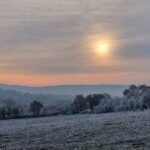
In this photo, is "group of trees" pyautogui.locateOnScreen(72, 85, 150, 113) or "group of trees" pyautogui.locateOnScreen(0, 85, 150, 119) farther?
"group of trees" pyautogui.locateOnScreen(0, 85, 150, 119)

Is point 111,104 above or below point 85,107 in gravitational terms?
below

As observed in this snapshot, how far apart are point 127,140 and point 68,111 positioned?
10937cm

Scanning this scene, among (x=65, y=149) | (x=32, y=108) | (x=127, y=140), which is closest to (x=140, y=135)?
(x=127, y=140)

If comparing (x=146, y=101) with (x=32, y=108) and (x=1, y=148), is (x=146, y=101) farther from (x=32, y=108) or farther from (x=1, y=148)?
(x=1, y=148)

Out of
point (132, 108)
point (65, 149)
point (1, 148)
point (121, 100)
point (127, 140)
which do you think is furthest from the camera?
point (121, 100)

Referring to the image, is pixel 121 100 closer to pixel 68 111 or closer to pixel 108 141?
pixel 68 111

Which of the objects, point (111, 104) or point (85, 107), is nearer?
point (111, 104)

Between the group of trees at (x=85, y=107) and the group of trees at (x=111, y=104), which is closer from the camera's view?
the group of trees at (x=111, y=104)

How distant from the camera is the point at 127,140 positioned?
37.9m

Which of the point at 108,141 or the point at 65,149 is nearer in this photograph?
the point at 65,149

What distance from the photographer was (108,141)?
126 ft

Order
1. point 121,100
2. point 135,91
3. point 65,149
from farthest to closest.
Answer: point 135,91
point 121,100
point 65,149

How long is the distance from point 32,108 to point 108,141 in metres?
119

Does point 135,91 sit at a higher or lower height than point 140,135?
higher
